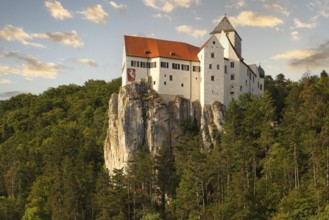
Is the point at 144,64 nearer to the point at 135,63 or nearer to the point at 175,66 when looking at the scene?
the point at 135,63

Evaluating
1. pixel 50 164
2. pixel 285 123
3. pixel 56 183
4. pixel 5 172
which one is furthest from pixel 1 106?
pixel 285 123

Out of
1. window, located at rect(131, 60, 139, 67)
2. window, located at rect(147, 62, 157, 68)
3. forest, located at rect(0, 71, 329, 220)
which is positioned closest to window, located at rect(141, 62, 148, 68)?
window, located at rect(147, 62, 157, 68)

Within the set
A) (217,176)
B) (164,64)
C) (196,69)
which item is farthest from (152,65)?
(217,176)

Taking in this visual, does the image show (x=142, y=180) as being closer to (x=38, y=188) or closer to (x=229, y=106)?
(x=229, y=106)

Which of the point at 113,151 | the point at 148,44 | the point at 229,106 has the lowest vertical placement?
the point at 113,151

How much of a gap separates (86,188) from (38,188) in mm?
15752

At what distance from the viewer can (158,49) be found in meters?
79.4

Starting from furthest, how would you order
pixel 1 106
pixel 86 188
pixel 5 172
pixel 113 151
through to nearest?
pixel 1 106
pixel 5 172
pixel 113 151
pixel 86 188

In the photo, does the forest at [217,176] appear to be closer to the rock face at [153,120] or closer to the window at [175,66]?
the rock face at [153,120]

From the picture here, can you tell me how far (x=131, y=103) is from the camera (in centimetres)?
7612

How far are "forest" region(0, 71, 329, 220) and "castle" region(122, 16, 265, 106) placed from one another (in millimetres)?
4213

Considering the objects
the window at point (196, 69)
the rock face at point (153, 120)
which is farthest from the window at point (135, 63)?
the window at point (196, 69)

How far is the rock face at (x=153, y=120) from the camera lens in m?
75.1

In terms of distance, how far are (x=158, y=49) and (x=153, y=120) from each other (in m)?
11.5
